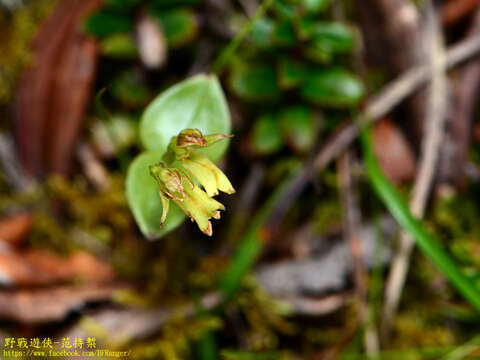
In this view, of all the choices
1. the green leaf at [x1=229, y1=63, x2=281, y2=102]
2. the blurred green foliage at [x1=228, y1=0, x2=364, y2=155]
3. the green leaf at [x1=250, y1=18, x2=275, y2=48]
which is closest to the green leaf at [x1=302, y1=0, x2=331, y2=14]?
the blurred green foliage at [x1=228, y1=0, x2=364, y2=155]

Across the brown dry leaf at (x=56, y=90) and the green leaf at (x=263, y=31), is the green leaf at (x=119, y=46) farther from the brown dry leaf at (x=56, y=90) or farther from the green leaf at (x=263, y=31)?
the green leaf at (x=263, y=31)

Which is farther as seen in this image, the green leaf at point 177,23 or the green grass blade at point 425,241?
the green leaf at point 177,23

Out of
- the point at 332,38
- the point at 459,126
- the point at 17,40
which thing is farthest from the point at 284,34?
the point at 17,40

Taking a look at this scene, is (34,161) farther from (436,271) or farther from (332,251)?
(436,271)

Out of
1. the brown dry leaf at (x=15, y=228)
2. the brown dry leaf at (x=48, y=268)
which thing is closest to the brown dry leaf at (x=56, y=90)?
the brown dry leaf at (x=15, y=228)

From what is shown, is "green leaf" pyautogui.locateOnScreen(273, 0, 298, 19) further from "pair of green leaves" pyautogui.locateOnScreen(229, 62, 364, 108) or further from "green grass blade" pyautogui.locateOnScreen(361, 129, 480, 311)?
"green grass blade" pyautogui.locateOnScreen(361, 129, 480, 311)

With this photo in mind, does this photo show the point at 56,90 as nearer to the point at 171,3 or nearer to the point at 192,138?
the point at 171,3
